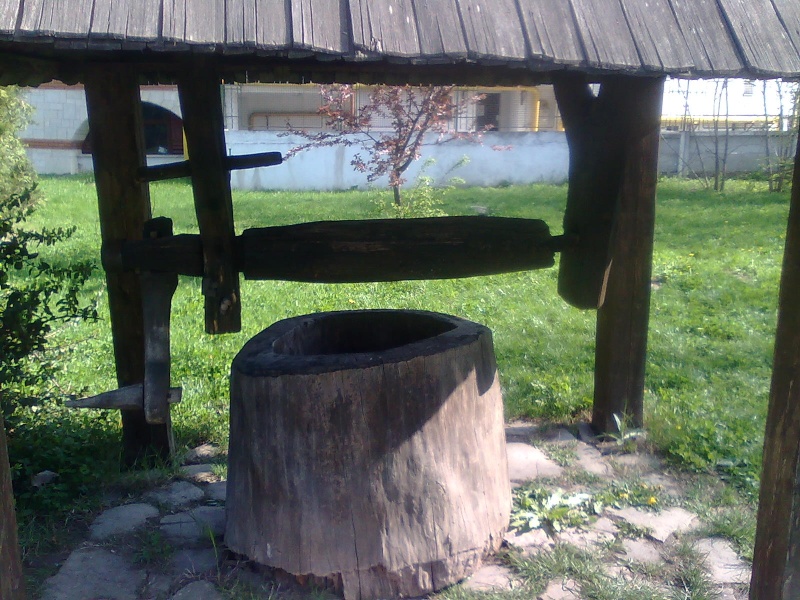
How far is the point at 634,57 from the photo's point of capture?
2.09 meters

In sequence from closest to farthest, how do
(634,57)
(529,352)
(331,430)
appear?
(634,57), (331,430), (529,352)

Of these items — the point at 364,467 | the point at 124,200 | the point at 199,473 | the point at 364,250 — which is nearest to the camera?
the point at 364,467

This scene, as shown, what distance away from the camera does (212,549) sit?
2977mm

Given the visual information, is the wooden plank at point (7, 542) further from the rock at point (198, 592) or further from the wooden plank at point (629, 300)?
the wooden plank at point (629, 300)

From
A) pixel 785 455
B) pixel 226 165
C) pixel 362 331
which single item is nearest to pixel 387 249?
pixel 362 331

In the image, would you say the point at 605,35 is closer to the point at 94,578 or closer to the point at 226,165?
the point at 226,165

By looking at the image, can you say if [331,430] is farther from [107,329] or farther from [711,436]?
[107,329]

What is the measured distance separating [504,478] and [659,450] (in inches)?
48.1

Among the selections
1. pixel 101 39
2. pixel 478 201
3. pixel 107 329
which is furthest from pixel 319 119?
pixel 101 39

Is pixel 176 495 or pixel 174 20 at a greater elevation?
pixel 174 20

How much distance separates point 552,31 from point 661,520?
209cm

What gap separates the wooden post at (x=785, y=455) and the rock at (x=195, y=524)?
2035 millimetres

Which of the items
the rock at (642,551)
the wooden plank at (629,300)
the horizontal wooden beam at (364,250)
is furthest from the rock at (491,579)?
the wooden plank at (629,300)

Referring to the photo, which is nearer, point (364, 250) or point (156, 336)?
point (156, 336)
